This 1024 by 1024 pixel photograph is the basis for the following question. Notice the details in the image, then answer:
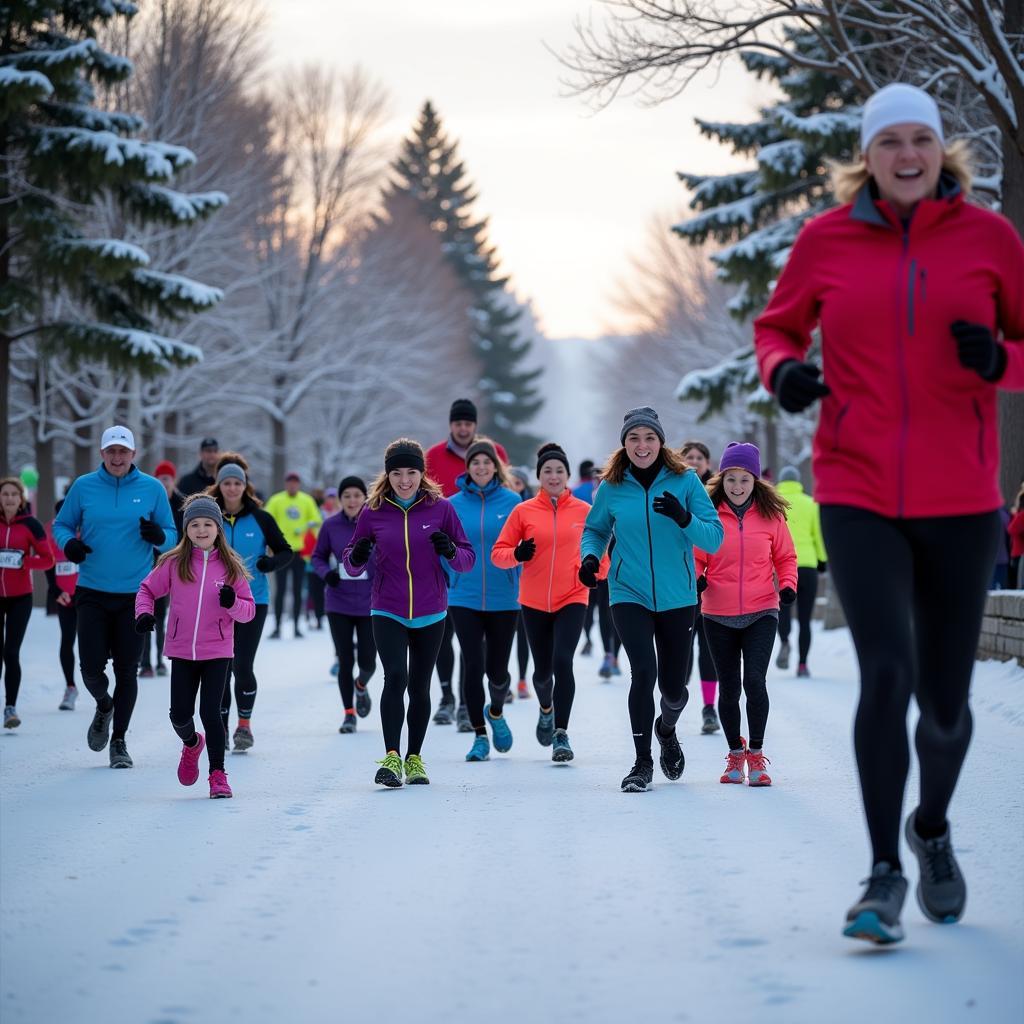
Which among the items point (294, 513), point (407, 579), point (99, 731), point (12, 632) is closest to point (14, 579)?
point (12, 632)

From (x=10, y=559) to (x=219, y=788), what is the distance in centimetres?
461

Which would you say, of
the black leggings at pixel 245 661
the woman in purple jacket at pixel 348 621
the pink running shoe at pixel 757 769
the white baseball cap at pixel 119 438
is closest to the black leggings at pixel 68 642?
the woman in purple jacket at pixel 348 621

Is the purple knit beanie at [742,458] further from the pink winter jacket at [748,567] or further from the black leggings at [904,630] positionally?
the black leggings at [904,630]

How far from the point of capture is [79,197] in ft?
67.8

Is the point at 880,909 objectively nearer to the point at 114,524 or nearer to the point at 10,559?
the point at 114,524

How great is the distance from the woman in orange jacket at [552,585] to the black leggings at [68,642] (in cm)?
507

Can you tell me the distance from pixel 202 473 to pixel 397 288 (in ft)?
104

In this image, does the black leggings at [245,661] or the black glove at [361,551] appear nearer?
the black glove at [361,551]

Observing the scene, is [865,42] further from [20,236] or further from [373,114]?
[373,114]

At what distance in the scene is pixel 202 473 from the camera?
16109 mm

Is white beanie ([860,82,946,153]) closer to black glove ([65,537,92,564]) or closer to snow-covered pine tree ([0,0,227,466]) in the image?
black glove ([65,537,92,564])

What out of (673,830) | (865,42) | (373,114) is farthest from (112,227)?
(673,830)

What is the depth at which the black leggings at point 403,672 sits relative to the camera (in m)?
9.19

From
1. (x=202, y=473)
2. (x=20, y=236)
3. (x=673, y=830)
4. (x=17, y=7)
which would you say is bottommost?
(x=673, y=830)
